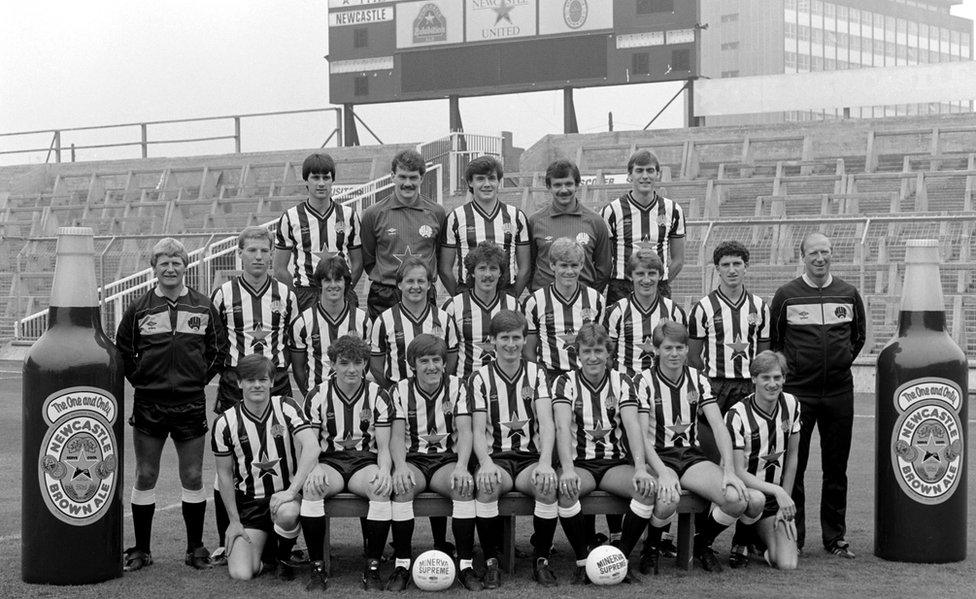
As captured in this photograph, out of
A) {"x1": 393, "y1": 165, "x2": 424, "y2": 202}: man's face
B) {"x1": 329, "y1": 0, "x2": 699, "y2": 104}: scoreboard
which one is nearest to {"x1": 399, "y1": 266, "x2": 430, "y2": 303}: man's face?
{"x1": 393, "y1": 165, "x2": 424, "y2": 202}: man's face

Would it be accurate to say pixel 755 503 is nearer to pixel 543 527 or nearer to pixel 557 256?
pixel 543 527

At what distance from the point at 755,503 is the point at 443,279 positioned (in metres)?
2.07

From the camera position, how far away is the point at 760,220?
11.8 meters

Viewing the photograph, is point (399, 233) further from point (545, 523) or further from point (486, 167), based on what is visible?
point (545, 523)

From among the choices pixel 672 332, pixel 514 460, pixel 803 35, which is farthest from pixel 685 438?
pixel 803 35

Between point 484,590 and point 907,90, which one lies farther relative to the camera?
point 907,90

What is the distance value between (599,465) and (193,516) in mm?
1867

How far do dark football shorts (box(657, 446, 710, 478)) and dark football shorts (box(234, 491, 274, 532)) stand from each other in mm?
1772

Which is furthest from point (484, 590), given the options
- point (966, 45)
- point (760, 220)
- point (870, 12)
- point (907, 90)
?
point (966, 45)

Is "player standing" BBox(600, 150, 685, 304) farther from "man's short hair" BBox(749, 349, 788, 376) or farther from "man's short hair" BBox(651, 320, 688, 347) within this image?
"man's short hair" BBox(749, 349, 788, 376)

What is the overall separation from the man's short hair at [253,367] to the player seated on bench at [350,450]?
0.24m

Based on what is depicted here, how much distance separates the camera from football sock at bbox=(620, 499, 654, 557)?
197 inches

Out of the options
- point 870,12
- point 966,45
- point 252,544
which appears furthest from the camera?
point 966,45

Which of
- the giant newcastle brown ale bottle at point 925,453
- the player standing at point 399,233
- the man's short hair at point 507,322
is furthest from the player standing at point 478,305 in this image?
the giant newcastle brown ale bottle at point 925,453
